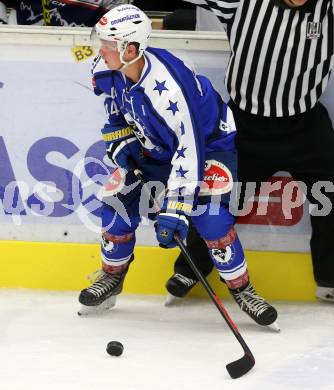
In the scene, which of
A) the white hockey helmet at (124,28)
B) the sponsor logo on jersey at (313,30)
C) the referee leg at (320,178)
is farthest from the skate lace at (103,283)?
the sponsor logo on jersey at (313,30)

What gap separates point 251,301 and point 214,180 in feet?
1.51

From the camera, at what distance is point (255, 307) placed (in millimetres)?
3303

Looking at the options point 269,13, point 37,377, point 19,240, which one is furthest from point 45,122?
point 37,377

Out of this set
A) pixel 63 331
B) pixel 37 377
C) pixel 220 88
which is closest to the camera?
pixel 37 377

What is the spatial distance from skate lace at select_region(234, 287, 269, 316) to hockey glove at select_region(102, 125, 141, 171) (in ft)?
2.03

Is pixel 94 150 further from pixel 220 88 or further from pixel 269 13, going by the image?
pixel 269 13

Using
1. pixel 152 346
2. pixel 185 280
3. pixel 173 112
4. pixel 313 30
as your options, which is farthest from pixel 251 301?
pixel 313 30

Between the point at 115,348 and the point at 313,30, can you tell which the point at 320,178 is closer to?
the point at 313,30

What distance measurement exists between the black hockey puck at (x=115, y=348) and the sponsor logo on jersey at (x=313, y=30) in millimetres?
1256

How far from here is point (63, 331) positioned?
10.7 feet

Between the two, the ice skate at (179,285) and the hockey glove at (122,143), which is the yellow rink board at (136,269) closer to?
the ice skate at (179,285)

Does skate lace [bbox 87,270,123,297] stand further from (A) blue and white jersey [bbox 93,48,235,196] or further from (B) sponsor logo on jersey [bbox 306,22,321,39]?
(B) sponsor logo on jersey [bbox 306,22,321,39]

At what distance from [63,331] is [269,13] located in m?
1.33

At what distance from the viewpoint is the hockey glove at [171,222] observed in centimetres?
303
